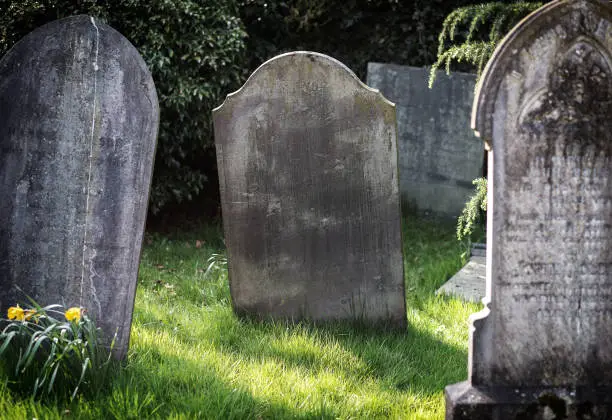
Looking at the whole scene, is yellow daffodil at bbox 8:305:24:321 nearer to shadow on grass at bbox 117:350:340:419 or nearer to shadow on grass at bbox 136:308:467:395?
shadow on grass at bbox 117:350:340:419

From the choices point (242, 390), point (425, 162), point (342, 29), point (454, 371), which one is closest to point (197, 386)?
point (242, 390)

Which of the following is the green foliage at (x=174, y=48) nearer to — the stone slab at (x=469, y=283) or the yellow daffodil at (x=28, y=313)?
the stone slab at (x=469, y=283)

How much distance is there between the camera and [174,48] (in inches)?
259

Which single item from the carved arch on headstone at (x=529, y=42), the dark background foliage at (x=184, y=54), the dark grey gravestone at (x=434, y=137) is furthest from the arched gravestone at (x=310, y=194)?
the dark grey gravestone at (x=434, y=137)

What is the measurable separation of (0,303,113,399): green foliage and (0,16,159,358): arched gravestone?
224mm

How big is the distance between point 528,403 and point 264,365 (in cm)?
130

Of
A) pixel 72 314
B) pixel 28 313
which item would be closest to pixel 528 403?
pixel 72 314

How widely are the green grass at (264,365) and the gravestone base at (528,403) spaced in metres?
0.30

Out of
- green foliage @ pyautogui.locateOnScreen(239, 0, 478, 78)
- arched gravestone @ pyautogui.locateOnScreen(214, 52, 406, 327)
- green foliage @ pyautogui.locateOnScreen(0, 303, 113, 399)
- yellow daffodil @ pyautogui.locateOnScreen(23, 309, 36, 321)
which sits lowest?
green foliage @ pyautogui.locateOnScreen(0, 303, 113, 399)

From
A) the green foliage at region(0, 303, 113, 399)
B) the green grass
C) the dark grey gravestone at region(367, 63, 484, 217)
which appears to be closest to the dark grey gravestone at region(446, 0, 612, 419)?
the green grass

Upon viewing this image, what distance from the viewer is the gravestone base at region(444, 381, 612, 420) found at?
3074 millimetres

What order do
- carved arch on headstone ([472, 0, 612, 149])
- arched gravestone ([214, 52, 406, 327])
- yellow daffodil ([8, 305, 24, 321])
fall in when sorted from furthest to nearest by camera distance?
arched gravestone ([214, 52, 406, 327]) → yellow daffodil ([8, 305, 24, 321]) → carved arch on headstone ([472, 0, 612, 149])

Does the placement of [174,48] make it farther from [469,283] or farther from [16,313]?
[16,313]

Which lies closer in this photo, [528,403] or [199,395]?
[528,403]
